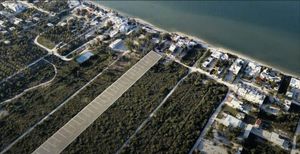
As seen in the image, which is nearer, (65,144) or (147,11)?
(65,144)

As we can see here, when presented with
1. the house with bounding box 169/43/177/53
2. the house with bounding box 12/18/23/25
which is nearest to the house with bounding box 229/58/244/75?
the house with bounding box 169/43/177/53

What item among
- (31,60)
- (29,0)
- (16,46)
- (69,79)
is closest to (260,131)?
(69,79)

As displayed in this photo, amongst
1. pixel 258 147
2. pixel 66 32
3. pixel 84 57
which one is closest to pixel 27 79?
pixel 84 57

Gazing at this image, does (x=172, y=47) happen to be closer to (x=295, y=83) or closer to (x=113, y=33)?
(x=113, y=33)

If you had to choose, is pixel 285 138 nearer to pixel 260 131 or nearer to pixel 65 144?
pixel 260 131

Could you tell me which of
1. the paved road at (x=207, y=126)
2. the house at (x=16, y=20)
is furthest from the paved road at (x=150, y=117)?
the house at (x=16, y=20)
